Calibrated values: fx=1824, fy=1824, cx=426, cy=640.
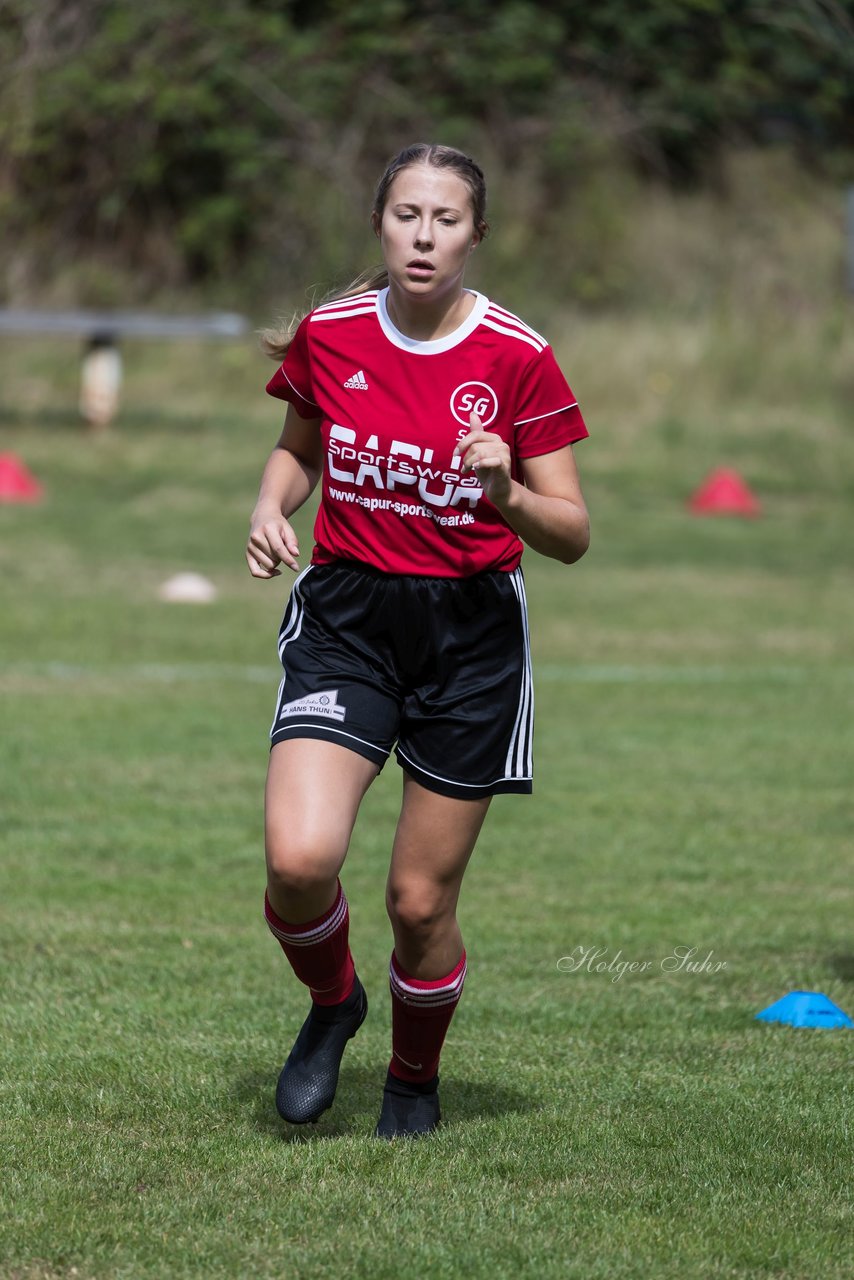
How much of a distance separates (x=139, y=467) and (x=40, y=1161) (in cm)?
1513

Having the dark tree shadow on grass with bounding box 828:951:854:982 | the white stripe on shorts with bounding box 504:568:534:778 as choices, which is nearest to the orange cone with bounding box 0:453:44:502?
the dark tree shadow on grass with bounding box 828:951:854:982

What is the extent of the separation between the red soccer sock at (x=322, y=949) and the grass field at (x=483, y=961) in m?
0.30

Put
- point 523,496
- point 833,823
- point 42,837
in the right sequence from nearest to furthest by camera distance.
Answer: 1. point 523,496
2. point 42,837
3. point 833,823

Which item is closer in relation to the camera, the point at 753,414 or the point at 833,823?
the point at 833,823

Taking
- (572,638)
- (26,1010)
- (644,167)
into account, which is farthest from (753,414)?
(26,1010)

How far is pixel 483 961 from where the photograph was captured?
17.4 ft

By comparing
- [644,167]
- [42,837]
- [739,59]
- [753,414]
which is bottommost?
[42,837]

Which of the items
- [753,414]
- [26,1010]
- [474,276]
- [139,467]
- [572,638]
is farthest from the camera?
[474,276]

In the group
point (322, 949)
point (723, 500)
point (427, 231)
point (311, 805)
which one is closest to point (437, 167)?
point (427, 231)

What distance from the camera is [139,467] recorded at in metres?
18.3

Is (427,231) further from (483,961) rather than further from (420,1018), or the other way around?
(483,961)

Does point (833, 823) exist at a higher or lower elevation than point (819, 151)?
lower

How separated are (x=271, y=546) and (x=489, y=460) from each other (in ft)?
1.82

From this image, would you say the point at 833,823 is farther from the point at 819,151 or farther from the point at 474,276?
the point at 819,151
